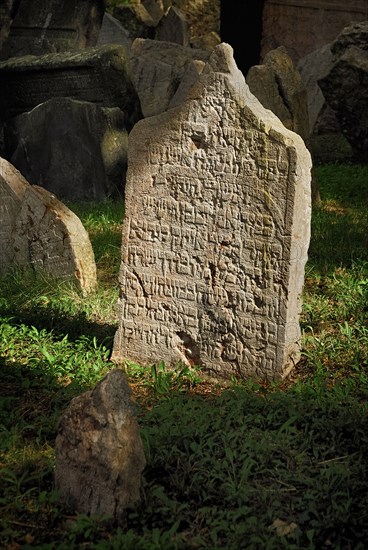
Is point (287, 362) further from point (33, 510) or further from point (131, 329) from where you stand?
point (33, 510)

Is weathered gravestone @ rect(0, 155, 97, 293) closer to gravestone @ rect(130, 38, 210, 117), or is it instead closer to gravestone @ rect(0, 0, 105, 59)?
gravestone @ rect(130, 38, 210, 117)

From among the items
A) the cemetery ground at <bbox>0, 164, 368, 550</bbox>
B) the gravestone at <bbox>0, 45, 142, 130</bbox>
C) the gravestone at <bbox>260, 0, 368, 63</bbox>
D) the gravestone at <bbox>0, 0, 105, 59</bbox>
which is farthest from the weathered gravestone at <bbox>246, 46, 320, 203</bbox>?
the gravestone at <bbox>260, 0, 368, 63</bbox>

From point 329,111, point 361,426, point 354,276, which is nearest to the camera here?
point 361,426

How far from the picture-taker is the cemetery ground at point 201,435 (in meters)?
3.42

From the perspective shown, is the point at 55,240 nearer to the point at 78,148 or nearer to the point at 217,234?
the point at 217,234

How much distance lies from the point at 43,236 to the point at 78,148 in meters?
2.61

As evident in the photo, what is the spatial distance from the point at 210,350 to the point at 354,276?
1737 millimetres

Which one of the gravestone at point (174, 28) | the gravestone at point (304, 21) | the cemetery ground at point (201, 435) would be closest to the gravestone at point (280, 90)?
the cemetery ground at point (201, 435)

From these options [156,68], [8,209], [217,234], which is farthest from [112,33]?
[217,234]

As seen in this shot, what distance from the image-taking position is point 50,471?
149 inches

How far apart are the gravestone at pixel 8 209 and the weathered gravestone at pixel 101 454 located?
2894 mm

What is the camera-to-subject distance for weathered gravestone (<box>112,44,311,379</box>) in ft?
15.0

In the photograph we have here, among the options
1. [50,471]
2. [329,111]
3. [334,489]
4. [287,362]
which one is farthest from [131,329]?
[329,111]

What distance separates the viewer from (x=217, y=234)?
187 inches
